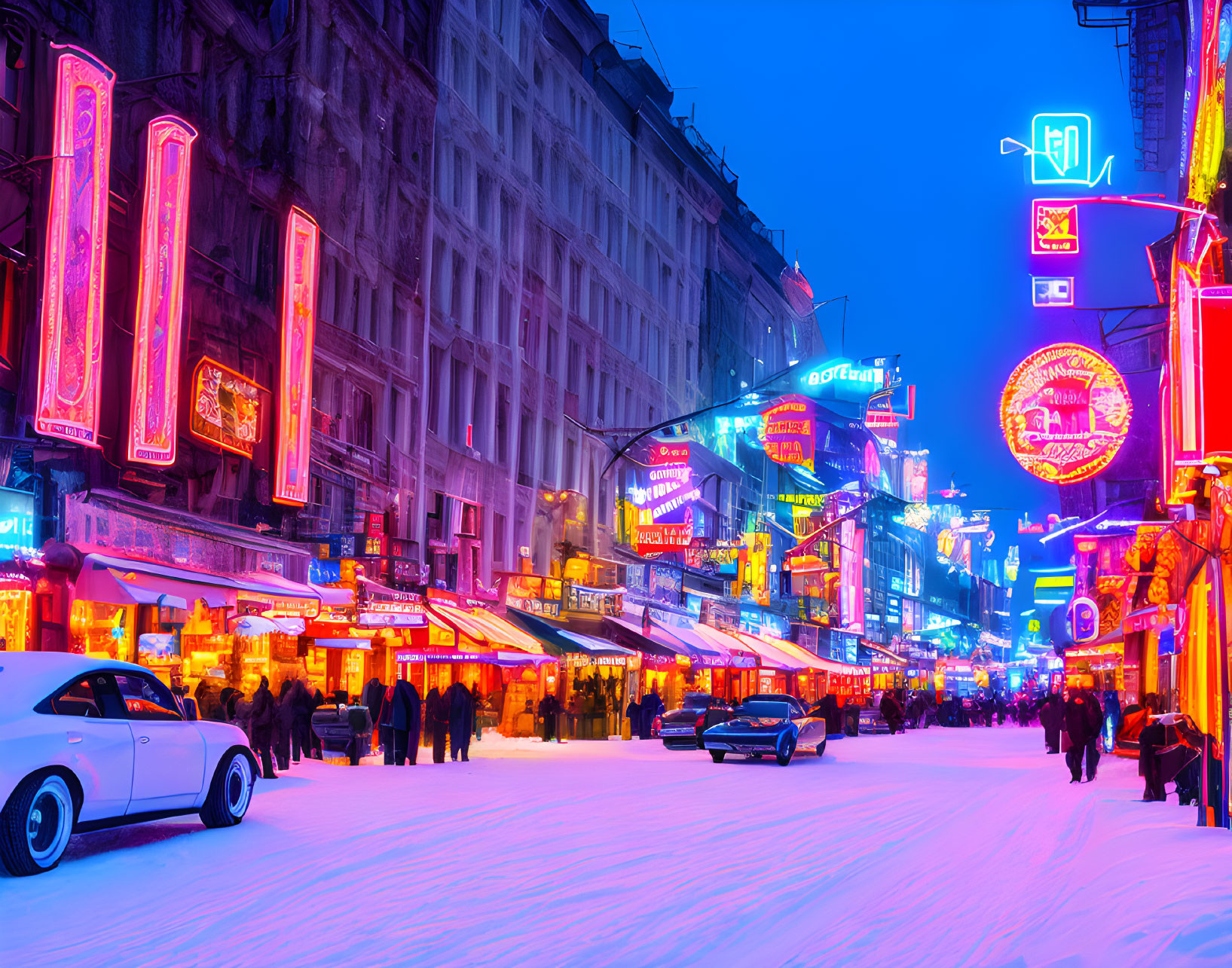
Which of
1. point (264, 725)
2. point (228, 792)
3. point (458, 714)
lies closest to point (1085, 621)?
point (458, 714)

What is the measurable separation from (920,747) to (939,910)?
102ft

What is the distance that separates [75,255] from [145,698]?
9497mm

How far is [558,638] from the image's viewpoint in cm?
3825

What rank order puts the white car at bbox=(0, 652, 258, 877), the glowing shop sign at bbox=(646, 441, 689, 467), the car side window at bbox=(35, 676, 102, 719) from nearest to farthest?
1. the white car at bbox=(0, 652, 258, 877)
2. the car side window at bbox=(35, 676, 102, 719)
3. the glowing shop sign at bbox=(646, 441, 689, 467)

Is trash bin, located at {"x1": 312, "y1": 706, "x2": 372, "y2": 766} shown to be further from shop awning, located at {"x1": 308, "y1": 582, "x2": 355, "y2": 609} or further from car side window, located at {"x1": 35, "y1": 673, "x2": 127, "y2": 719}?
car side window, located at {"x1": 35, "y1": 673, "x2": 127, "y2": 719}

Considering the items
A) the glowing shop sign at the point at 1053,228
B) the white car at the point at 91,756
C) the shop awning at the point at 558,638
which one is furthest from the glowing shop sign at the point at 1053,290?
the white car at the point at 91,756

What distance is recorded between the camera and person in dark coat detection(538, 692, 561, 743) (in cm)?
3825

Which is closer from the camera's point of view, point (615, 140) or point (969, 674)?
point (615, 140)

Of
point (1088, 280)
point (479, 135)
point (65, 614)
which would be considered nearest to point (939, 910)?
point (65, 614)

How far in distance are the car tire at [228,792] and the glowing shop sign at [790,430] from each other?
143 ft

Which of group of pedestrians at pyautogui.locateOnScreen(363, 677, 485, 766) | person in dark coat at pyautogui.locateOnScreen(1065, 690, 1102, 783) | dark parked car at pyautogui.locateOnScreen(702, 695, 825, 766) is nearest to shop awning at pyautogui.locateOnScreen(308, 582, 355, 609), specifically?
group of pedestrians at pyautogui.locateOnScreen(363, 677, 485, 766)

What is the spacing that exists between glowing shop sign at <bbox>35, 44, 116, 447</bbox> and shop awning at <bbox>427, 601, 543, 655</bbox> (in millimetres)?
13106

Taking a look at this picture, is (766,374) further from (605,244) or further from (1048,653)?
(1048,653)

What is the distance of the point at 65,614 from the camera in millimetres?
21203
